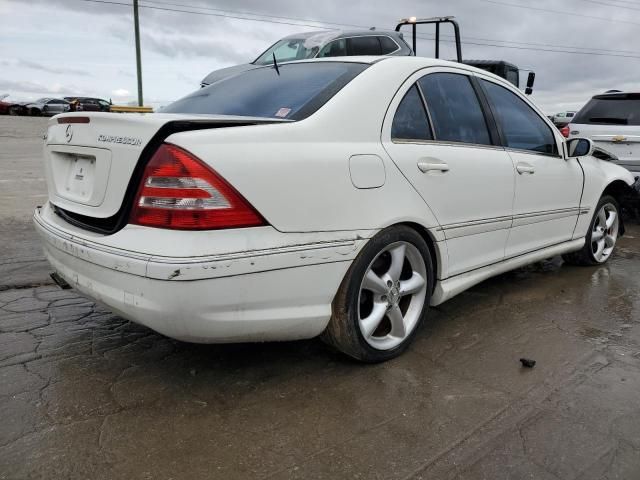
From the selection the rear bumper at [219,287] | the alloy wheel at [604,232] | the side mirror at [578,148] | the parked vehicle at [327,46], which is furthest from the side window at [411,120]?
the parked vehicle at [327,46]

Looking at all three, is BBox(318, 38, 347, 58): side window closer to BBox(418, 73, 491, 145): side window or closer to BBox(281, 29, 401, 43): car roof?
BBox(281, 29, 401, 43): car roof

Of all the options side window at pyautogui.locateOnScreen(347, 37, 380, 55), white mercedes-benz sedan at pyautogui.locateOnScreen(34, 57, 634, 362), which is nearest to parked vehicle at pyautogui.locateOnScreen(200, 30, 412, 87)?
side window at pyautogui.locateOnScreen(347, 37, 380, 55)

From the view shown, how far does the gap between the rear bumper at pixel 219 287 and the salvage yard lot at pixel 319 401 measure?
1.24 feet

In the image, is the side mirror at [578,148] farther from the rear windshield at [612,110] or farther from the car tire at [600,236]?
the rear windshield at [612,110]

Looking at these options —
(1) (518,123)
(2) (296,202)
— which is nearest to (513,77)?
(1) (518,123)

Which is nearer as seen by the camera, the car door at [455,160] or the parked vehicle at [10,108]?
the car door at [455,160]

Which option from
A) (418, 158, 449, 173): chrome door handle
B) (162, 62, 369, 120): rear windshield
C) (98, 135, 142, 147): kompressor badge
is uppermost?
(162, 62, 369, 120): rear windshield

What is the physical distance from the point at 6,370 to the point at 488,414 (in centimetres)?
229

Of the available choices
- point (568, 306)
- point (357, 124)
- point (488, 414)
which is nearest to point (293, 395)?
point (488, 414)

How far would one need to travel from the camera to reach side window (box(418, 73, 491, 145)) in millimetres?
3156

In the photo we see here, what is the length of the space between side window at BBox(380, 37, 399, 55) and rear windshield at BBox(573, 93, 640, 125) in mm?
3530

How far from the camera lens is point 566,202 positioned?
4250 millimetres

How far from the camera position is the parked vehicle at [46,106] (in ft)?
109

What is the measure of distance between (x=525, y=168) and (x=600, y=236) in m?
1.85
